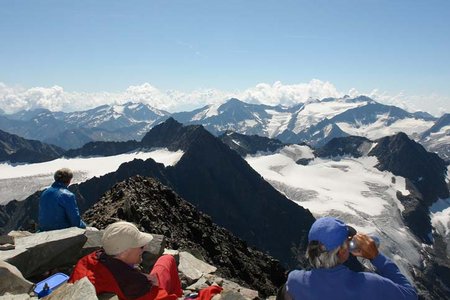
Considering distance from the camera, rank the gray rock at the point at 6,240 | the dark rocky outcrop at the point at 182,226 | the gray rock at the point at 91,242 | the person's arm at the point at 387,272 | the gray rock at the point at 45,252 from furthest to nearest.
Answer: the dark rocky outcrop at the point at 182,226
the gray rock at the point at 6,240
the gray rock at the point at 91,242
the gray rock at the point at 45,252
the person's arm at the point at 387,272

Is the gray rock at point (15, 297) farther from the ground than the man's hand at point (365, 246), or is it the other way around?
the man's hand at point (365, 246)

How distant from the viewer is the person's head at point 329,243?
6645mm

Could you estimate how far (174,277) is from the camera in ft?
32.6

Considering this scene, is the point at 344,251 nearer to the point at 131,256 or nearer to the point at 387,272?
the point at 387,272

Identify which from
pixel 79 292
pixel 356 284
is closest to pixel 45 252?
pixel 79 292

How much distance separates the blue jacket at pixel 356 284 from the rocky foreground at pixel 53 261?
2235 millimetres

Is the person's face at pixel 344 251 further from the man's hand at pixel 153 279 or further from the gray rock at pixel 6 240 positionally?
the gray rock at pixel 6 240

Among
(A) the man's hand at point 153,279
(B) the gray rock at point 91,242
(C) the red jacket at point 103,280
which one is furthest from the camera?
(B) the gray rock at point 91,242

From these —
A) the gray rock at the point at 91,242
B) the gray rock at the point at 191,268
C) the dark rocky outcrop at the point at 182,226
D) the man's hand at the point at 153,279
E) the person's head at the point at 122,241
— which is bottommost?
the dark rocky outcrop at the point at 182,226

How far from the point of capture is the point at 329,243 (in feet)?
21.9

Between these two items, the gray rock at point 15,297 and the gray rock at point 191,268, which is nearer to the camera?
the gray rock at point 15,297

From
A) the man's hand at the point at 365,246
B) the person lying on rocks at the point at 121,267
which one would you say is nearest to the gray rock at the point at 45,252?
the person lying on rocks at the point at 121,267

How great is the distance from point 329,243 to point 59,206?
33.8 feet

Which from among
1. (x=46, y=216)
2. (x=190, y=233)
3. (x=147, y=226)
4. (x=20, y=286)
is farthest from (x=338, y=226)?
(x=190, y=233)
